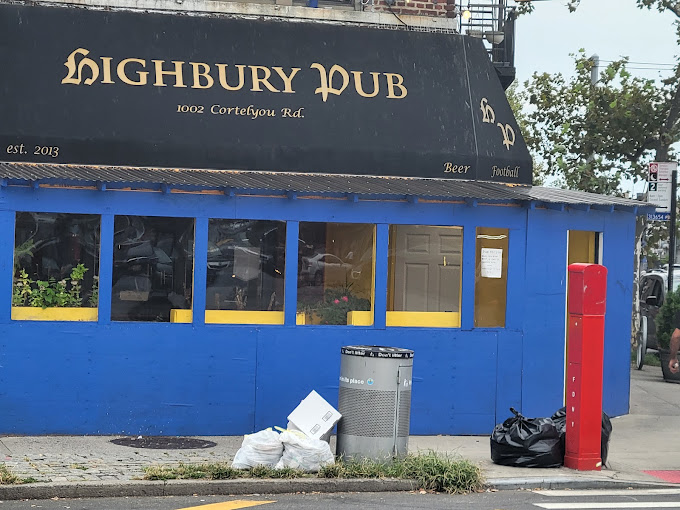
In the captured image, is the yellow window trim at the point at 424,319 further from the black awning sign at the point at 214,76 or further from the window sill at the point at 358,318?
the black awning sign at the point at 214,76

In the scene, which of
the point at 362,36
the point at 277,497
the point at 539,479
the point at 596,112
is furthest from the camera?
the point at 596,112

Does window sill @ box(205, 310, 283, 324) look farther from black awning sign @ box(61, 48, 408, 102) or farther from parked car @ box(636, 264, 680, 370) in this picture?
parked car @ box(636, 264, 680, 370)

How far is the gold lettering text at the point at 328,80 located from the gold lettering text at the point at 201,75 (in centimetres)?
125

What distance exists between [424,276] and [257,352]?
85.2 inches

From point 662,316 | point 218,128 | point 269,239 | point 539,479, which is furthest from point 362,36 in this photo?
point 662,316

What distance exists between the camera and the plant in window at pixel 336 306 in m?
12.6

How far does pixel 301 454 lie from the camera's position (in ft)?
32.1

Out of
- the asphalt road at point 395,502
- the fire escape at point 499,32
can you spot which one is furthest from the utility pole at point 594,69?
the asphalt road at point 395,502

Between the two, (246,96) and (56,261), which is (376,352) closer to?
(56,261)

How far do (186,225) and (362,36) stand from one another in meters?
3.49

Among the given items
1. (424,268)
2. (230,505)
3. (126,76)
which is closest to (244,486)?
(230,505)

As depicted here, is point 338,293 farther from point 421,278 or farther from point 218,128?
point 218,128

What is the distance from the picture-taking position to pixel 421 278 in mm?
12867

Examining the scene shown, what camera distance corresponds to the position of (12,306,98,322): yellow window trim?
11797 millimetres
